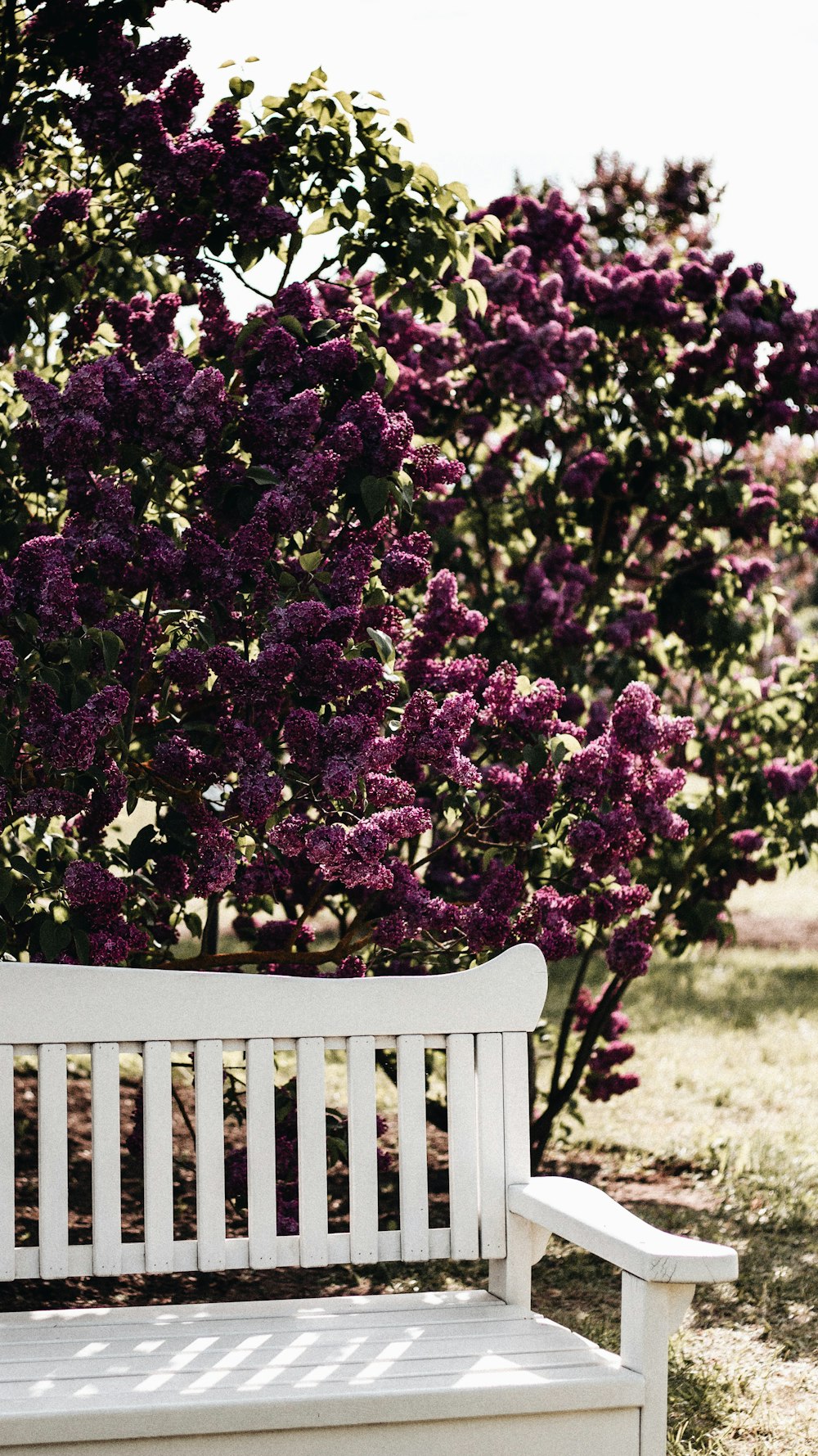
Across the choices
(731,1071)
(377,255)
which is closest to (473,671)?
(377,255)

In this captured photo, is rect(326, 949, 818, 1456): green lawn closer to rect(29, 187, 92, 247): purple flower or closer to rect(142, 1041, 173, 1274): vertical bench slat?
rect(142, 1041, 173, 1274): vertical bench slat

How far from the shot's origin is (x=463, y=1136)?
2.78 metres

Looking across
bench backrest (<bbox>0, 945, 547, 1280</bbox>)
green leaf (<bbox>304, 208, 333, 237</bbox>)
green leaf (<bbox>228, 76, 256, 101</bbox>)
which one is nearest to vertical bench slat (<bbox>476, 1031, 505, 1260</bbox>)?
bench backrest (<bbox>0, 945, 547, 1280</bbox>)

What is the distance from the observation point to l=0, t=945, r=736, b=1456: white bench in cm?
219

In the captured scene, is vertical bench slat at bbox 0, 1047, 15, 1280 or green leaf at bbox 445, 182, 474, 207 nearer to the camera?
vertical bench slat at bbox 0, 1047, 15, 1280

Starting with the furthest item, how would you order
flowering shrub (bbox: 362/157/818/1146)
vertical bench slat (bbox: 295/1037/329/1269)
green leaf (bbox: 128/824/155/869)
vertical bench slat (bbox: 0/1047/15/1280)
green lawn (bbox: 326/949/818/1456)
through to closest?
flowering shrub (bbox: 362/157/818/1146), green lawn (bbox: 326/949/818/1456), green leaf (bbox: 128/824/155/869), vertical bench slat (bbox: 295/1037/329/1269), vertical bench slat (bbox: 0/1047/15/1280)

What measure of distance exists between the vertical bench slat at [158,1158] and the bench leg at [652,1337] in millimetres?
832

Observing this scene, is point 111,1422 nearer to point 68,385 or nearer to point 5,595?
point 5,595

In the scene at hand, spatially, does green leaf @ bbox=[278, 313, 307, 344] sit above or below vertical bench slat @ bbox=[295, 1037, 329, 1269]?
above

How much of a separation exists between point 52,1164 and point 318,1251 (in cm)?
51

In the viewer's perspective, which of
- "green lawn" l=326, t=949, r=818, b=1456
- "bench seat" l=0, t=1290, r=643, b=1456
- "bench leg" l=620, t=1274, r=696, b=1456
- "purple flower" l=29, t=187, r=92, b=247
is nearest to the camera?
"bench seat" l=0, t=1290, r=643, b=1456

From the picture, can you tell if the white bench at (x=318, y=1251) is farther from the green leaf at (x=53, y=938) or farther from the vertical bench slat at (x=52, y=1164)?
the green leaf at (x=53, y=938)

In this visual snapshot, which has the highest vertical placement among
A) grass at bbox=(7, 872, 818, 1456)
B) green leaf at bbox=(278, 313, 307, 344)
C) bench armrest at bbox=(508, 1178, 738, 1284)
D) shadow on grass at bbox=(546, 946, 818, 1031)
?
green leaf at bbox=(278, 313, 307, 344)

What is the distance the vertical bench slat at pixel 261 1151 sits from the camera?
2.66 meters
